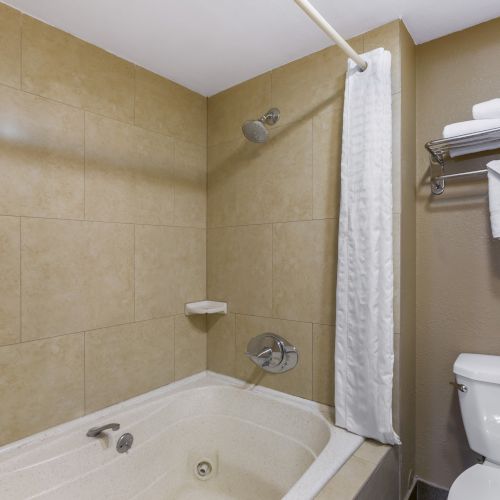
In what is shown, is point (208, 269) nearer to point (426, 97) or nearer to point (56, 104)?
point (56, 104)

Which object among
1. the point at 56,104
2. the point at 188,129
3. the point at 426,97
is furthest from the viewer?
the point at 188,129

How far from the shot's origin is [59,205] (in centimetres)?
159

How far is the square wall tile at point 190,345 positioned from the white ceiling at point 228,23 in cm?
144

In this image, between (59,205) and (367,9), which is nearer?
(367,9)

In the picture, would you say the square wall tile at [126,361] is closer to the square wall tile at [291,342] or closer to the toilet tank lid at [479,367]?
the square wall tile at [291,342]

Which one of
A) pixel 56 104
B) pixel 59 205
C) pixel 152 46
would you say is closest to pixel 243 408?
pixel 59 205

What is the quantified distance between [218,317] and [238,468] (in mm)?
809

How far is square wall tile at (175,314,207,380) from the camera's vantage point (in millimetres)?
2105

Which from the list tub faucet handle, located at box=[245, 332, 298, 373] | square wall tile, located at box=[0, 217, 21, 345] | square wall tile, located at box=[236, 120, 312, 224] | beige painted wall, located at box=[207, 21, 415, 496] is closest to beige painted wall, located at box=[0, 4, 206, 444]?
square wall tile, located at box=[0, 217, 21, 345]

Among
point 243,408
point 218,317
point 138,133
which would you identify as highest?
point 138,133

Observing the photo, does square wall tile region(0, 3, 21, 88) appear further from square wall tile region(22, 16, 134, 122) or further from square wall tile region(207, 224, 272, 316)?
square wall tile region(207, 224, 272, 316)

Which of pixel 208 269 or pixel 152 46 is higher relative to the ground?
pixel 152 46

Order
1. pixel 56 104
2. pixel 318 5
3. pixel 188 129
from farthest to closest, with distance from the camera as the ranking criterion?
pixel 188 129 → pixel 56 104 → pixel 318 5

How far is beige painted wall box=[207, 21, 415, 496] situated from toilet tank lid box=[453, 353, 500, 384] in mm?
219
